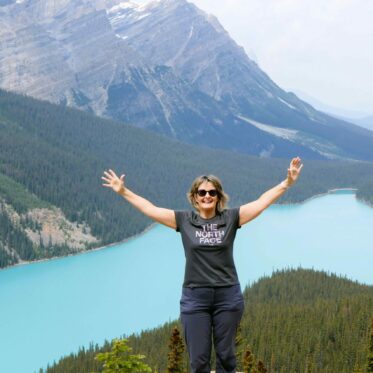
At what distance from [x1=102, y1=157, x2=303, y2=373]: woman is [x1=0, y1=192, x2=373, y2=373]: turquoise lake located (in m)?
68.5

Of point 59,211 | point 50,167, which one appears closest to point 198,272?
point 59,211

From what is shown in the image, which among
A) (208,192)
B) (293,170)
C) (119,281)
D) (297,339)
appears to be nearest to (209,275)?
(208,192)

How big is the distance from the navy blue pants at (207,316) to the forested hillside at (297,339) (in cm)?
4897

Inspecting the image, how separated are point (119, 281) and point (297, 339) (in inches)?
2281

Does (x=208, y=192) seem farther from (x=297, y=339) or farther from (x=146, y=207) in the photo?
(x=297, y=339)

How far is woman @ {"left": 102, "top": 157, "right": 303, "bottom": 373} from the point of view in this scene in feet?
42.4

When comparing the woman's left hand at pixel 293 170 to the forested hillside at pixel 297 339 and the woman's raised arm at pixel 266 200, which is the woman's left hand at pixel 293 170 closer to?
→ the woman's raised arm at pixel 266 200

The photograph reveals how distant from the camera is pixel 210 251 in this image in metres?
12.9

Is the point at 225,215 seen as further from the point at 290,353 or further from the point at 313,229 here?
the point at 313,229

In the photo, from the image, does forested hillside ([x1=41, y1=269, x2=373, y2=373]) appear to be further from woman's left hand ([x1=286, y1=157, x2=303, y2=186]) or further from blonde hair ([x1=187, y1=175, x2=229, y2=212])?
blonde hair ([x1=187, y1=175, x2=229, y2=212])

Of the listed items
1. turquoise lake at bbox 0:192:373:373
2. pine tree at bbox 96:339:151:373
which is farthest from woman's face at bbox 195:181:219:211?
turquoise lake at bbox 0:192:373:373

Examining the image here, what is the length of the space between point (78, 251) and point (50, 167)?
4498 centimetres

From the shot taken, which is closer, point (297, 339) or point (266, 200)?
point (266, 200)

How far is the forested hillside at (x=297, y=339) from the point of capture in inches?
2655
